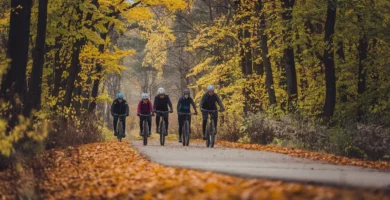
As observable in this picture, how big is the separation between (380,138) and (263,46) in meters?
8.77

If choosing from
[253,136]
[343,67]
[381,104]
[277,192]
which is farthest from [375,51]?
[277,192]

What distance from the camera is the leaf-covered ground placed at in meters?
6.56

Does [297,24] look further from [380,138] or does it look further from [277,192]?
[277,192]

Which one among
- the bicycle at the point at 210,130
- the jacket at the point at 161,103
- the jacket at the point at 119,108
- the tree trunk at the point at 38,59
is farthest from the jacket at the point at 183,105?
the tree trunk at the point at 38,59

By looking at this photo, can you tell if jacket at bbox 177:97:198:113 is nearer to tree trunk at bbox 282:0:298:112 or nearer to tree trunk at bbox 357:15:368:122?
tree trunk at bbox 282:0:298:112

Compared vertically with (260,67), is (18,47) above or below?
below

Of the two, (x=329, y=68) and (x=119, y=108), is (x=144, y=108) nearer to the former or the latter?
(x=119, y=108)

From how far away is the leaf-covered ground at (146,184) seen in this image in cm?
656

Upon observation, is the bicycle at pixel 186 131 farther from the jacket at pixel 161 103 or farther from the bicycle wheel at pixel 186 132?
the jacket at pixel 161 103

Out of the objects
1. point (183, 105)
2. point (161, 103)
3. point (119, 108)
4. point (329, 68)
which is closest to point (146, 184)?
point (183, 105)

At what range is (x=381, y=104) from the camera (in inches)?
835

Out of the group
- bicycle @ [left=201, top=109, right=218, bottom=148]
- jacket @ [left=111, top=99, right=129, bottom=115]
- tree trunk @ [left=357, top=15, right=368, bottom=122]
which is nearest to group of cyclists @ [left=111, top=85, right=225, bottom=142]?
bicycle @ [left=201, top=109, right=218, bottom=148]

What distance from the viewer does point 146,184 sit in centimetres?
865

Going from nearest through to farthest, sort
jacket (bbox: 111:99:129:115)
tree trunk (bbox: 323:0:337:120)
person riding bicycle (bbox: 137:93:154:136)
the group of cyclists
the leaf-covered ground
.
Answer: the leaf-covered ground → the group of cyclists → person riding bicycle (bbox: 137:93:154:136) → tree trunk (bbox: 323:0:337:120) → jacket (bbox: 111:99:129:115)
